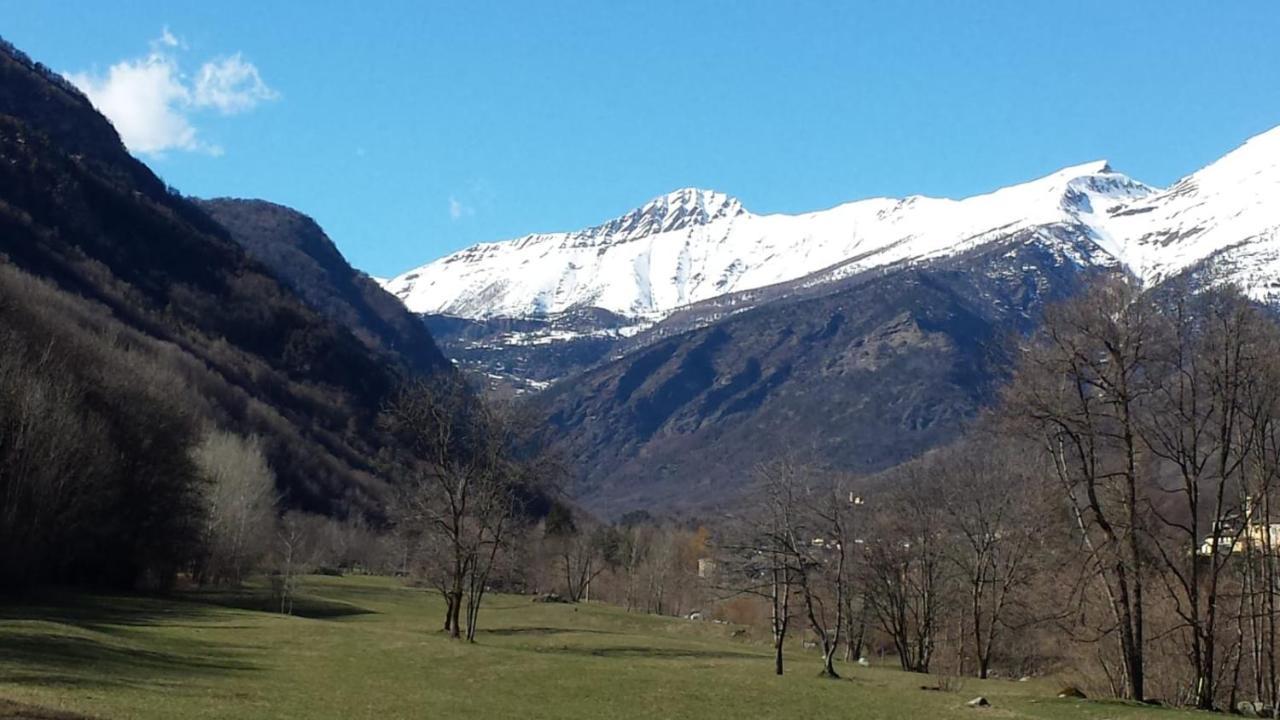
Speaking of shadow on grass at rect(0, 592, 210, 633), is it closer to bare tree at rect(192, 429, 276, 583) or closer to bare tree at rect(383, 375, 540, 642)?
bare tree at rect(383, 375, 540, 642)

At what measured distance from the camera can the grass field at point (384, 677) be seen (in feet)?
102

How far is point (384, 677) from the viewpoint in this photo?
135ft

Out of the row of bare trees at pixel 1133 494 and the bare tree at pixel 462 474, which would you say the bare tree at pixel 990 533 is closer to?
the row of bare trees at pixel 1133 494

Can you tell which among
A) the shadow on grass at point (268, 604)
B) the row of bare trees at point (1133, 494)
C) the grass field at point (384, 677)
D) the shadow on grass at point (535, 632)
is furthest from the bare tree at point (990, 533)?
the shadow on grass at point (268, 604)

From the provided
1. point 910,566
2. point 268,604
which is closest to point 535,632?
point 268,604

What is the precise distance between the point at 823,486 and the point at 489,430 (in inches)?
786

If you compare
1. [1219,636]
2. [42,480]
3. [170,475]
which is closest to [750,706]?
[1219,636]

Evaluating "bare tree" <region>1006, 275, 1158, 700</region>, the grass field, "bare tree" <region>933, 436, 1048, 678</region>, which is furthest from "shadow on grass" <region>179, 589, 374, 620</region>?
"bare tree" <region>1006, 275, 1158, 700</region>

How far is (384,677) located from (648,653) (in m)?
26.1

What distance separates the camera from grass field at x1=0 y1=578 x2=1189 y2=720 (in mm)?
30953

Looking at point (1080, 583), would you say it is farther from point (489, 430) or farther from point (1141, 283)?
point (489, 430)

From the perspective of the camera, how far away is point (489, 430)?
6266 centimetres

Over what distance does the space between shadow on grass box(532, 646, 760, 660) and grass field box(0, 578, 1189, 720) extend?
0.17m

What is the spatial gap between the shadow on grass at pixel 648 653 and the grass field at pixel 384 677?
0.54 feet
